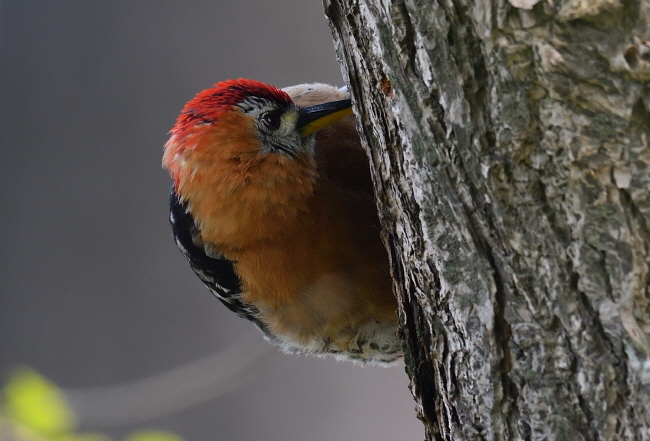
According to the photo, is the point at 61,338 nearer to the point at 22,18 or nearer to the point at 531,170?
the point at 22,18

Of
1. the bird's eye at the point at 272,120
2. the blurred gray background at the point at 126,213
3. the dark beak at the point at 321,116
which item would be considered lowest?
the blurred gray background at the point at 126,213

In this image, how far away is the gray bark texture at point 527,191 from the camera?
2.65 feet

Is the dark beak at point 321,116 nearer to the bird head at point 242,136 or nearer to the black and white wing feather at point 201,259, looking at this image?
the bird head at point 242,136

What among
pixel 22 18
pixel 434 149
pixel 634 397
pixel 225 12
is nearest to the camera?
pixel 634 397

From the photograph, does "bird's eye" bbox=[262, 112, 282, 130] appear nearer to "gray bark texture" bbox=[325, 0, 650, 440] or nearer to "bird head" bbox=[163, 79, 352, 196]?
"bird head" bbox=[163, 79, 352, 196]

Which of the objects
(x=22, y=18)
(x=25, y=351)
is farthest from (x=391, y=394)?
(x=22, y=18)

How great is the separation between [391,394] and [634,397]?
455cm

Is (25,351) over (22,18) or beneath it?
beneath

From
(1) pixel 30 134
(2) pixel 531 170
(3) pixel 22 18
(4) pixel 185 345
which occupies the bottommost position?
(4) pixel 185 345

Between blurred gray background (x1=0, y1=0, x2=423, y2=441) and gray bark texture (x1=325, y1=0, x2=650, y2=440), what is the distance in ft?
13.6

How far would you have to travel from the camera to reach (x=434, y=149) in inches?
38.6

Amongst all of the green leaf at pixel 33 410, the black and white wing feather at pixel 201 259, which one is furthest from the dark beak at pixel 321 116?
the green leaf at pixel 33 410

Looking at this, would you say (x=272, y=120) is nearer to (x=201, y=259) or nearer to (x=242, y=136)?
(x=242, y=136)

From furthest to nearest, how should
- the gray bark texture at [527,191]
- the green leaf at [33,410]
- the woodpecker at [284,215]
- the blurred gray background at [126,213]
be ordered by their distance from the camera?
the blurred gray background at [126,213] → the green leaf at [33,410] → the woodpecker at [284,215] → the gray bark texture at [527,191]
